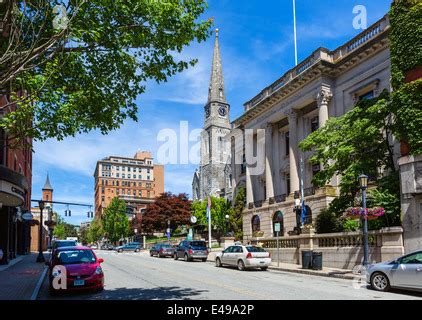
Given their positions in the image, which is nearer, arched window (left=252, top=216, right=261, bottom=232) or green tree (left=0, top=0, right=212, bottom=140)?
green tree (left=0, top=0, right=212, bottom=140)

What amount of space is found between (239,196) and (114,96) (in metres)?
41.6

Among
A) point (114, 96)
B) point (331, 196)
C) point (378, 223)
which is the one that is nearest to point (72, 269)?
point (114, 96)

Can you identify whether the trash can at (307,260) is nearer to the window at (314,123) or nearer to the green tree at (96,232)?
the window at (314,123)

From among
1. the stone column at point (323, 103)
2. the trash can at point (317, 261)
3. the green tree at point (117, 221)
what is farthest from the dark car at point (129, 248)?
the trash can at point (317, 261)

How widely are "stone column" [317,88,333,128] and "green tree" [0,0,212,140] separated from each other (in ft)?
86.8

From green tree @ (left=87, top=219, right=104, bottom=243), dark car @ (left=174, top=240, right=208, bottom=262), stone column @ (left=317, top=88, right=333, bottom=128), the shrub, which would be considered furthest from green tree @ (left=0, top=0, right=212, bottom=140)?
green tree @ (left=87, top=219, right=104, bottom=243)

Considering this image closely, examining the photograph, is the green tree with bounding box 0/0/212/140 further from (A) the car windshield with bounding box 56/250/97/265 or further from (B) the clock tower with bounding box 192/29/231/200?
(B) the clock tower with bounding box 192/29/231/200

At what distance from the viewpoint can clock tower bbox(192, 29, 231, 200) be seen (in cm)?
10956

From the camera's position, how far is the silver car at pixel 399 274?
12766mm

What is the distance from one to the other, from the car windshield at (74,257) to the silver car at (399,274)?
9.72 metres

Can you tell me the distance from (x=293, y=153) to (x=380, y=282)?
26764 millimetres

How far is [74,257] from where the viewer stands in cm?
1432

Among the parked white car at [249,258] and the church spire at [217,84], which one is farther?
the church spire at [217,84]

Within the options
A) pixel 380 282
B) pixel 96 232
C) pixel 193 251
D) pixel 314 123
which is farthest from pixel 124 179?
pixel 380 282
